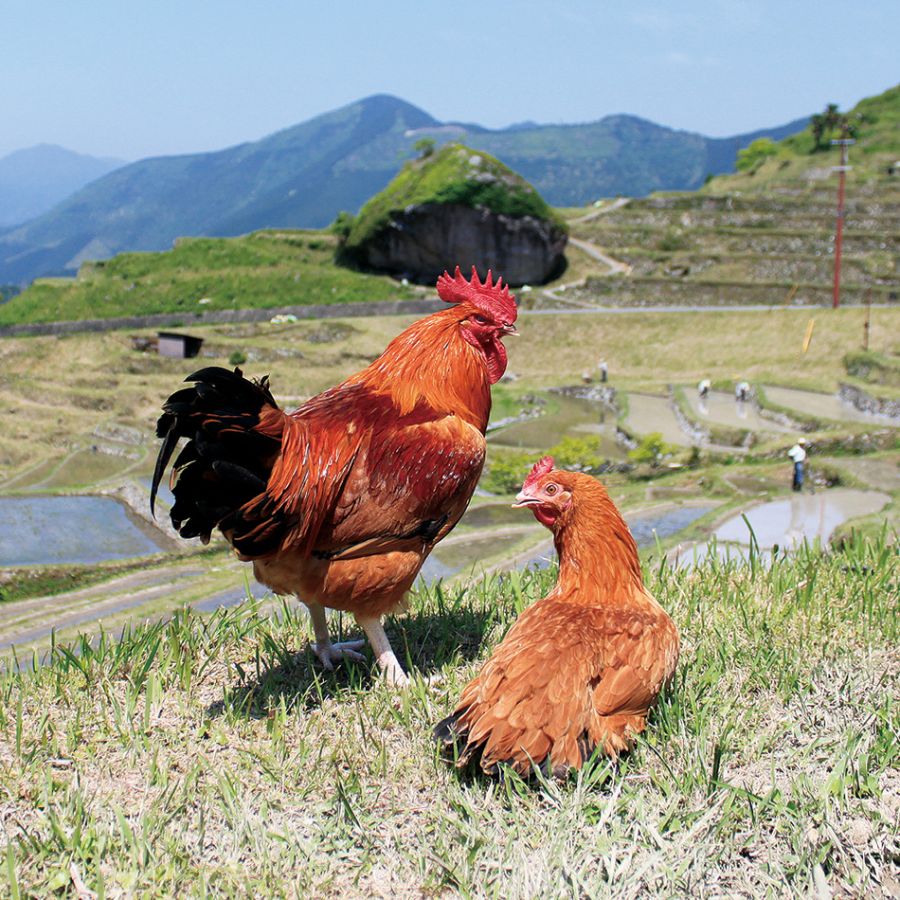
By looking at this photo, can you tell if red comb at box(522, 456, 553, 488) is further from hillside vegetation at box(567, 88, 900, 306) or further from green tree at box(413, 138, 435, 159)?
green tree at box(413, 138, 435, 159)

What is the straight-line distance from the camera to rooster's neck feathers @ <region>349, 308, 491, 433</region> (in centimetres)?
486

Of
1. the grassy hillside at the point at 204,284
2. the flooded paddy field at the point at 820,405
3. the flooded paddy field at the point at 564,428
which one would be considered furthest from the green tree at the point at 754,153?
the flooded paddy field at the point at 564,428

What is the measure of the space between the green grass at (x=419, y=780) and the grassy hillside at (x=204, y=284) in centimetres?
4875

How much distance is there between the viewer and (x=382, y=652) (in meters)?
4.60

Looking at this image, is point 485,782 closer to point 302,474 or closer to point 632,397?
point 302,474

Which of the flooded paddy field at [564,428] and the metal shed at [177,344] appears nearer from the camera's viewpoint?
the flooded paddy field at [564,428]

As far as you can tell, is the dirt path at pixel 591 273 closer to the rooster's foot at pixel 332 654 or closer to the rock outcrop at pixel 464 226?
the rock outcrop at pixel 464 226

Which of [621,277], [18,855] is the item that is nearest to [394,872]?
[18,855]

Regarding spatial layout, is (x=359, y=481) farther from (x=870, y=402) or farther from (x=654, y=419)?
(x=870, y=402)

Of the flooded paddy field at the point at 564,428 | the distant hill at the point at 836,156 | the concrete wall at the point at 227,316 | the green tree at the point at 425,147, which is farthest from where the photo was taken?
the distant hill at the point at 836,156

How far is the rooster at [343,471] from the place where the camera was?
4.11 meters

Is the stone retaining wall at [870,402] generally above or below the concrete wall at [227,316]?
below

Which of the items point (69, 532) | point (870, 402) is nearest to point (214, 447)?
point (69, 532)

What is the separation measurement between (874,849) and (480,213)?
179 ft
